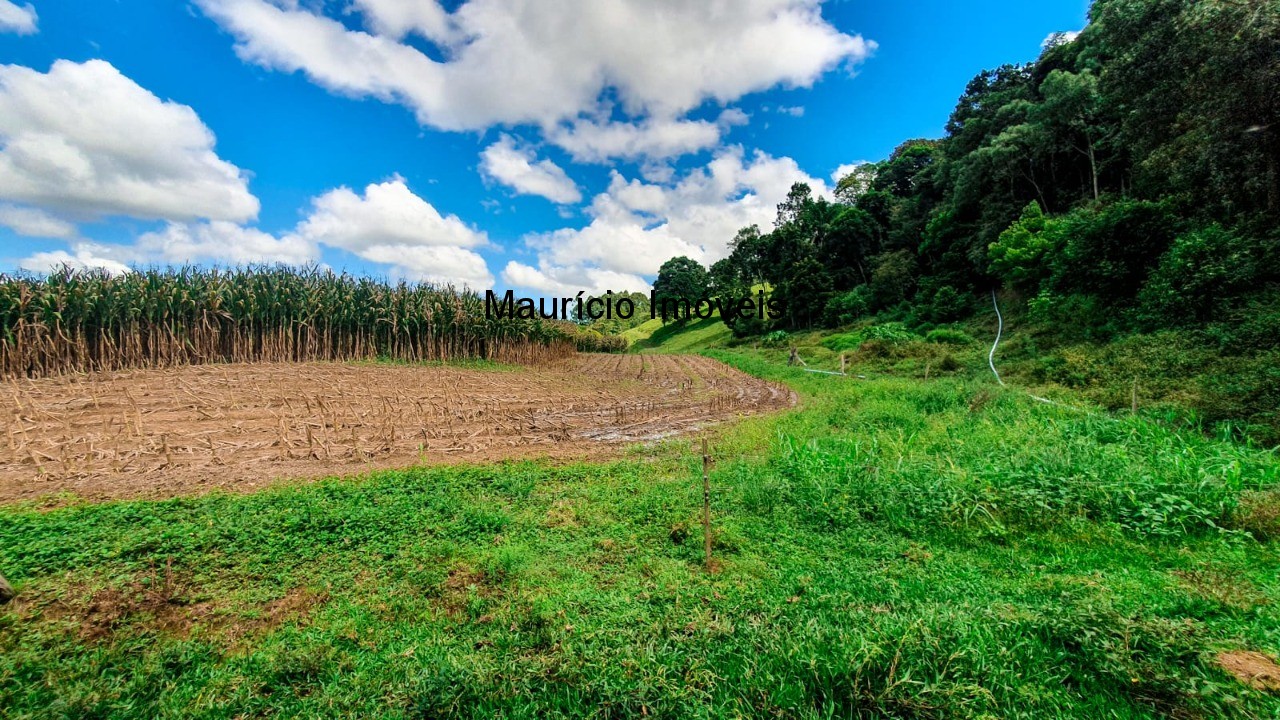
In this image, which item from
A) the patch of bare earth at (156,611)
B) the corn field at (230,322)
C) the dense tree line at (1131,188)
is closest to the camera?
the patch of bare earth at (156,611)

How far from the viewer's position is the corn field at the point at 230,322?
12156mm

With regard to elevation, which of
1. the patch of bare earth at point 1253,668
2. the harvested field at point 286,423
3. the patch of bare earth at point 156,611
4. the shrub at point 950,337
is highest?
the shrub at point 950,337

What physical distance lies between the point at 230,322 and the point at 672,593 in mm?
18794

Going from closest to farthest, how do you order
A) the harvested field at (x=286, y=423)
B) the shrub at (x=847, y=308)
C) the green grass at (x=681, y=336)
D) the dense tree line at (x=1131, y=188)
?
1. the harvested field at (x=286, y=423)
2. the dense tree line at (x=1131, y=188)
3. the shrub at (x=847, y=308)
4. the green grass at (x=681, y=336)

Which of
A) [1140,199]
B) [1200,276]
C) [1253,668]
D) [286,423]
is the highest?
[1140,199]

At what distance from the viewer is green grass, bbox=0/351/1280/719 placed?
2545mm

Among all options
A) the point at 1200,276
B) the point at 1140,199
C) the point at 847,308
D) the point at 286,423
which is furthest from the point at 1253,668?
the point at 847,308

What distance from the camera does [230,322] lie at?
611 inches

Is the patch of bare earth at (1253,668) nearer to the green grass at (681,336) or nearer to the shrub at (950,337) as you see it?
the shrub at (950,337)

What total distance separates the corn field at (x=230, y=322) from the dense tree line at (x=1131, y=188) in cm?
2216

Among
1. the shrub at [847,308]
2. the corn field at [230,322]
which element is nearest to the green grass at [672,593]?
the corn field at [230,322]

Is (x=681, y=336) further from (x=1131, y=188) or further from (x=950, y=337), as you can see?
(x=1131, y=188)

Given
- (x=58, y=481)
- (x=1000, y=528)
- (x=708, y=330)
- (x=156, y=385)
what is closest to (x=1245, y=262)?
(x=1000, y=528)

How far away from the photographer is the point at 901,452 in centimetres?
677
